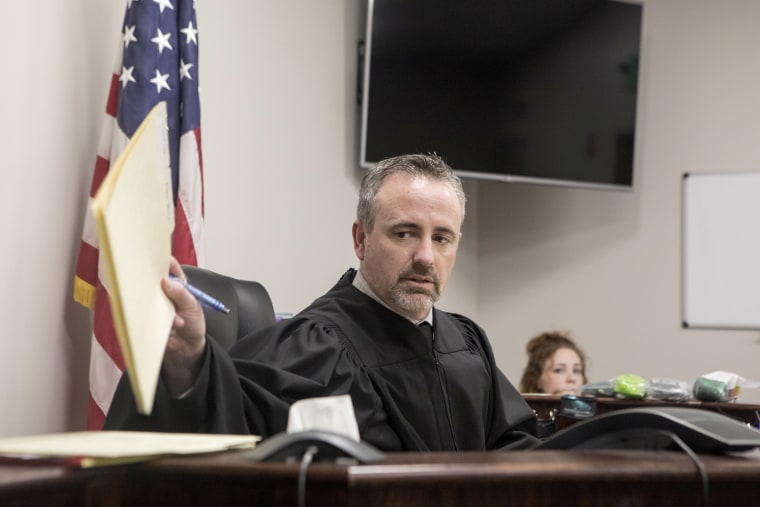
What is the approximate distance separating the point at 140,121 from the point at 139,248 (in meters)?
1.92

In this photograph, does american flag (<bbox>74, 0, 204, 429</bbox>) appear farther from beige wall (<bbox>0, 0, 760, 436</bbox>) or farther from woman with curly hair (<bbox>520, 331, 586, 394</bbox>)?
woman with curly hair (<bbox>520, 331, 586, 394</bbox>)

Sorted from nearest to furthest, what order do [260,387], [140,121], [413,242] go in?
[260,387]
[413,242]
[140,121]

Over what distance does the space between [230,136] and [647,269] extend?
2849 millimetres

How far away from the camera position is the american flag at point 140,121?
2684 mm

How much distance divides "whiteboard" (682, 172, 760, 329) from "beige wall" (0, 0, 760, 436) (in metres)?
0.08

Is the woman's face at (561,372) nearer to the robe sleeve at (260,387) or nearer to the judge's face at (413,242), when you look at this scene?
the judge's face at (413,242)

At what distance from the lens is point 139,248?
96cm

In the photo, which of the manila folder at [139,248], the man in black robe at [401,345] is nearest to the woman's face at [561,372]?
the man in black robe at [401,345]

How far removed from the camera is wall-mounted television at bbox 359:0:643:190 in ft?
14.9

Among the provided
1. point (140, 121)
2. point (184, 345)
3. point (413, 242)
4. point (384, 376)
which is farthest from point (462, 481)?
point (140, 121)

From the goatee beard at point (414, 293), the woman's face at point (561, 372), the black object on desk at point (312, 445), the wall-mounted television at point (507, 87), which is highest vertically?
the wall-mounted television at point (507, 87)

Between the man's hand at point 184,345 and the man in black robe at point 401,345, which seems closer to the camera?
the man's hand at point 184,345

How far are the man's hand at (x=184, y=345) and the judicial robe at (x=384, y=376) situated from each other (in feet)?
0.87

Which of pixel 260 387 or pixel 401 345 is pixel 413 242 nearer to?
pixel 401 345
